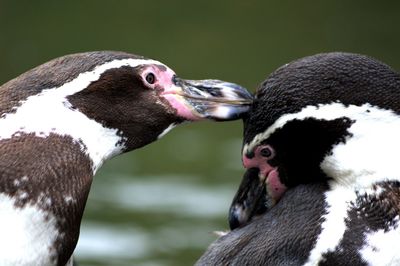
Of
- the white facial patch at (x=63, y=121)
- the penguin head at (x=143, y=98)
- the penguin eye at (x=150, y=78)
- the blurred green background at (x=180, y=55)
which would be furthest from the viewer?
the blurred green background at (x=180, y=55)

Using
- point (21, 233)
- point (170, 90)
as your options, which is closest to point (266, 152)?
point (170, 90)

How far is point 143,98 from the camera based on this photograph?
500 cm

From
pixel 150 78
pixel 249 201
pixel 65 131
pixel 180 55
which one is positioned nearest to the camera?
pixel 65 131

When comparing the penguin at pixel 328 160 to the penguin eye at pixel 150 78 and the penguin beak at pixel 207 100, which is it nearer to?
the penguin beak at pixel 207 100

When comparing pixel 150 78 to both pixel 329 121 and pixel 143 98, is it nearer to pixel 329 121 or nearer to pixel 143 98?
pixel 143 98

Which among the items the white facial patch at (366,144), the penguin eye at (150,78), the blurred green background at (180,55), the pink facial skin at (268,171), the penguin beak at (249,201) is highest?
the penguin eye at (150,78)

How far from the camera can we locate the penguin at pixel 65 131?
4.59 metres

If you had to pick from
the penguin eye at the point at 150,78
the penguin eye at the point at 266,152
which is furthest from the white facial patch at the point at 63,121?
the penguin eye at the point at 266,152

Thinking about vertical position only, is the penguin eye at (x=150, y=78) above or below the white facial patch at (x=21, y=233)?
above

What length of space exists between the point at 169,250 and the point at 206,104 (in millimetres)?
3854

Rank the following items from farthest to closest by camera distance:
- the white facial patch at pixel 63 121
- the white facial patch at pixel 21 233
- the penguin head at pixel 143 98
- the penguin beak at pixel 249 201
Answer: the penguin beak at pixel 249 201, the penguin head at pixel 143 98, the white facial patch at pixel 63 121, the white facial patch at pixel 21 233

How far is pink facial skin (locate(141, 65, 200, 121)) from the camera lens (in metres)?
5.05

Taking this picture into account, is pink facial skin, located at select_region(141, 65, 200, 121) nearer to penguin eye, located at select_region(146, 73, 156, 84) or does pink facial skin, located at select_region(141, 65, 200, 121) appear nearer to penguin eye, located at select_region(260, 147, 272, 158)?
penguin eye, located at select_region(146, 73, 156, 84)

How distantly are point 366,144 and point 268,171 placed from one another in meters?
0.48
